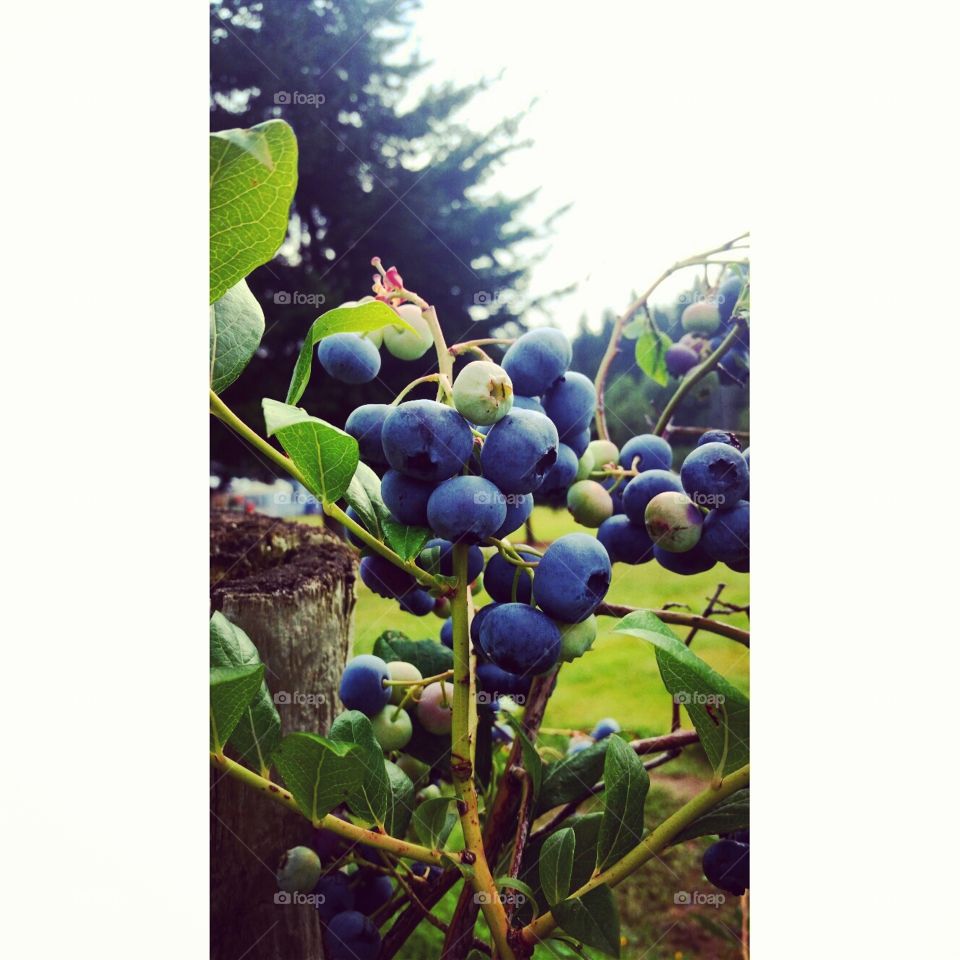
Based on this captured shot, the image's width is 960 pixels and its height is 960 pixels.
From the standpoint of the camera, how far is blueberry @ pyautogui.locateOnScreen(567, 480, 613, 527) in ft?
2.29

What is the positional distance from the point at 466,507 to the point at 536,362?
0.13m

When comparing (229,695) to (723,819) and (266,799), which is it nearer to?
(266,799)

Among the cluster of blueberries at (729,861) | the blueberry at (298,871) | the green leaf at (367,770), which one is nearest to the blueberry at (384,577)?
the green leaf at (367,770)

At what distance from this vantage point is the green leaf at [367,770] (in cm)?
60

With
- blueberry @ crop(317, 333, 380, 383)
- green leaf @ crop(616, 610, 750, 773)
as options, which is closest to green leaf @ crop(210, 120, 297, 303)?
blueberry @ crop(317, 333, 380, 383)

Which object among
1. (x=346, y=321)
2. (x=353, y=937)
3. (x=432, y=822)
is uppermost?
(x=346, y=321)

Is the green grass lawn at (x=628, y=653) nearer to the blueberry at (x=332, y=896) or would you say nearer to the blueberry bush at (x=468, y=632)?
the blueberry bush at (x=468, y=632)

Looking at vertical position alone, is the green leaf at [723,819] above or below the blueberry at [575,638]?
below

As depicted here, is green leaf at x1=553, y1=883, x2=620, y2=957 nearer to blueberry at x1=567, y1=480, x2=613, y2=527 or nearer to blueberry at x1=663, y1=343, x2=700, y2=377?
blueberry at x1=567, y1=480, x2=613, y2=527

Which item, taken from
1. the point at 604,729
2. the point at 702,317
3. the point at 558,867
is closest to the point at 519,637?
the point at 558,867

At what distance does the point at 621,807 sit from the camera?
1.98ft

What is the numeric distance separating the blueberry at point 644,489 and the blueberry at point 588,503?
18 mm

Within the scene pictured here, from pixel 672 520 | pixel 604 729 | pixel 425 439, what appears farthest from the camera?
pixel 604 729

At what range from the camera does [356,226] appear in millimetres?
794
